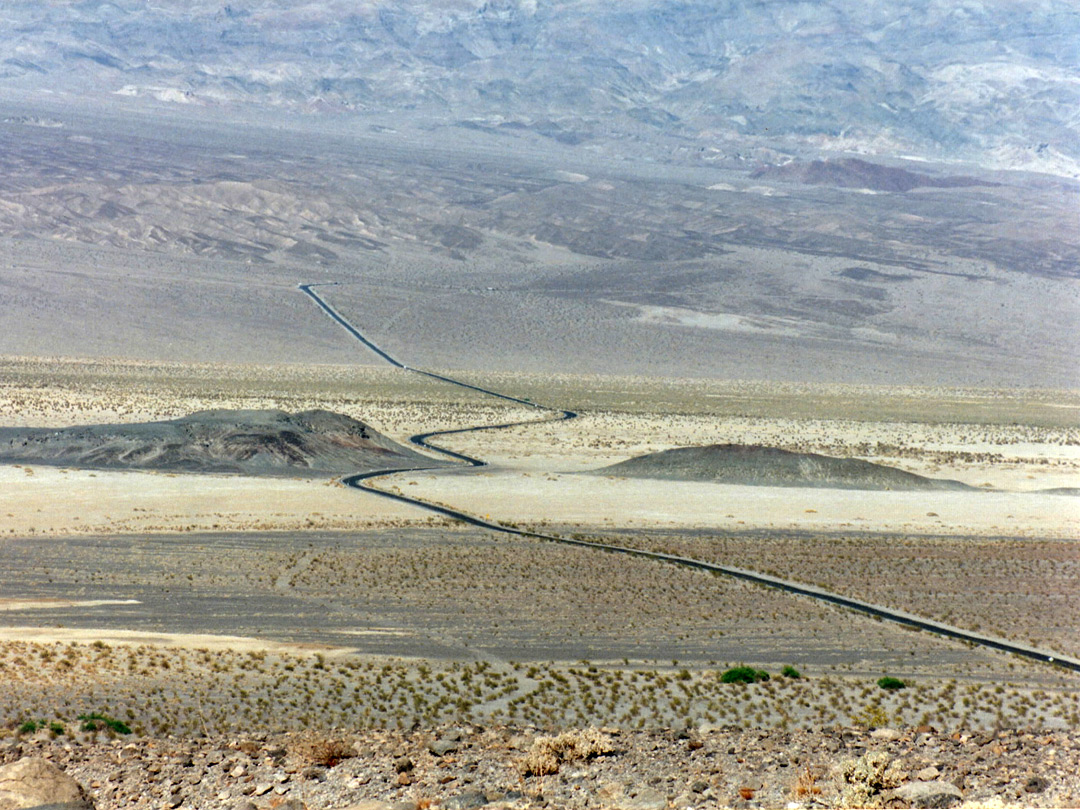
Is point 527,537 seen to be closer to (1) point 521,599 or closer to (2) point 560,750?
(1) point 521,599

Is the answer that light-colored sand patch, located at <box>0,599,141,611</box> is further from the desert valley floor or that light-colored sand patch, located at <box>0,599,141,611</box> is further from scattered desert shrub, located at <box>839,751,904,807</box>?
scattered desert shrub, located at <box>839,751,904,807</box>

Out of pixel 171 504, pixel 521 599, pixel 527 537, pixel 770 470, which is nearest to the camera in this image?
pixel 521 599

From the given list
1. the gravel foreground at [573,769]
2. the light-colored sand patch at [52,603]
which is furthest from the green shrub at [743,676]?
the light-colored sand patch at [52,603]

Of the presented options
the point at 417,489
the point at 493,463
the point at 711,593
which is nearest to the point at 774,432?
the point at 493,463

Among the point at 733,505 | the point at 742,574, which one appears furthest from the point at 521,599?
the point at 733,505

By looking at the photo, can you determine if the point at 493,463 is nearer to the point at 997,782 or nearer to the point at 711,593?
the point at 711,593
